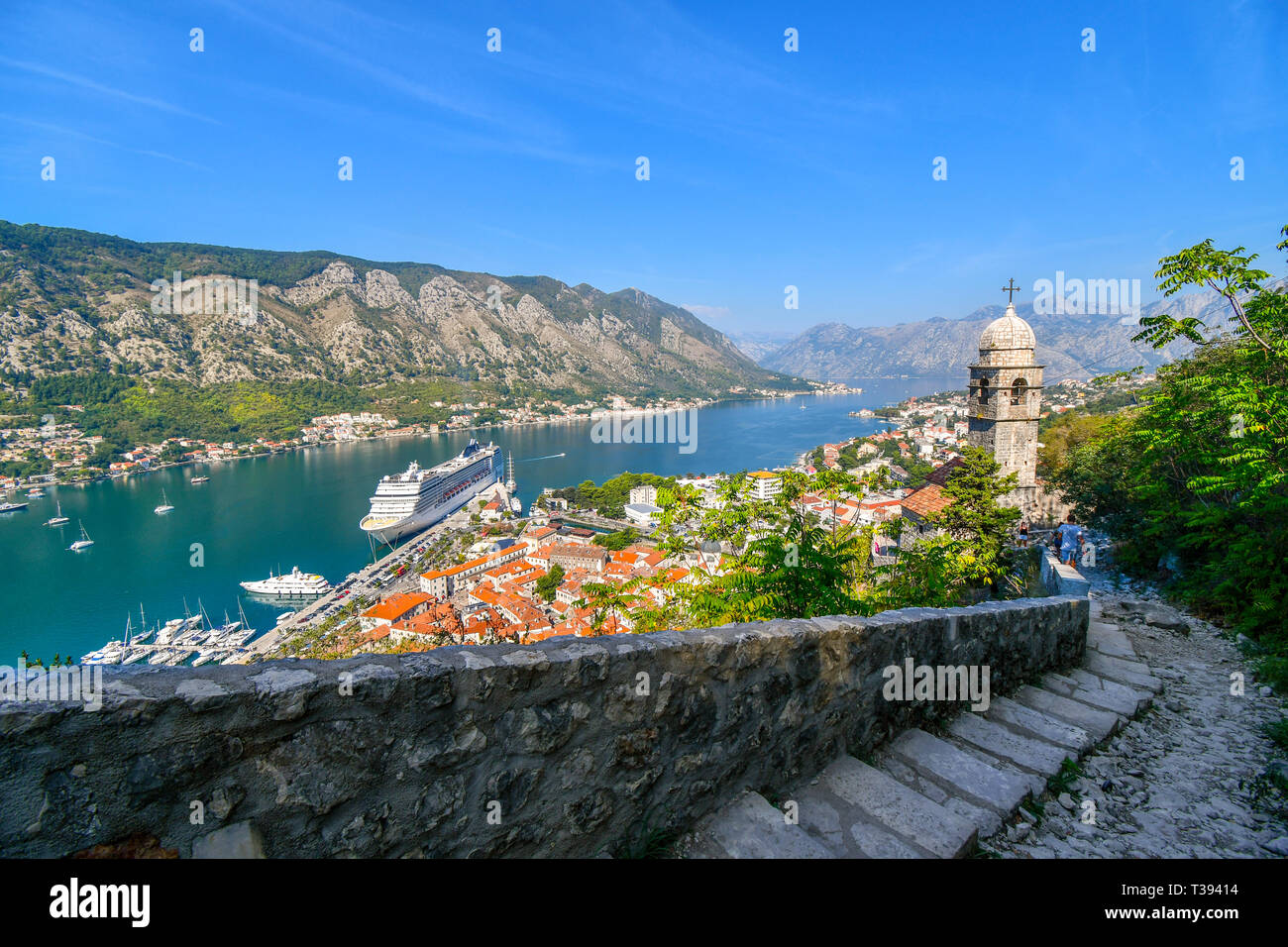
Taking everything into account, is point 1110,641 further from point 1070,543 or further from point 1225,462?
point 1070,543

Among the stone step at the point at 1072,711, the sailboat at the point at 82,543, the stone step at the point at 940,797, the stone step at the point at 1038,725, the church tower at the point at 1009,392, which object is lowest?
the sailboat at the point at 82,543

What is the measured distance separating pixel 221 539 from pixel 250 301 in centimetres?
8442

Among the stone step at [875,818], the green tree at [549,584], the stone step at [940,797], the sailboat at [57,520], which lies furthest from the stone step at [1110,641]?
the sailboat at [57,520]

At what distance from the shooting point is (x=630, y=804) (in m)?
1.88

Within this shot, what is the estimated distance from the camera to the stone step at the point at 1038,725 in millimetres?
2906

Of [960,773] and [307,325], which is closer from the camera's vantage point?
[960,773]

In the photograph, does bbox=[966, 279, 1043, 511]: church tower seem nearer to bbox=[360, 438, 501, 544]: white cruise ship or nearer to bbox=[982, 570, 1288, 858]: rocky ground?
bbox=[982, 570, 1288, 858]: rocky ground

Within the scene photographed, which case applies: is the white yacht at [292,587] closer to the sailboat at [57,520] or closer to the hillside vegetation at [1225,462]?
the sailboat at [57,520]

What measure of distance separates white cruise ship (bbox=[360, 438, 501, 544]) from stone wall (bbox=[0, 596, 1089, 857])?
138 ft

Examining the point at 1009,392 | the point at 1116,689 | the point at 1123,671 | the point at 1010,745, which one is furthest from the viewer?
the point at 1009,392

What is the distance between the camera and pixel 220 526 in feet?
139

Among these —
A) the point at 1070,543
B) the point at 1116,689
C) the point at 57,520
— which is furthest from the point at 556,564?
the point at 57,520

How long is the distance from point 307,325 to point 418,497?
286 feet

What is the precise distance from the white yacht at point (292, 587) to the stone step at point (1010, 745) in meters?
33.1
